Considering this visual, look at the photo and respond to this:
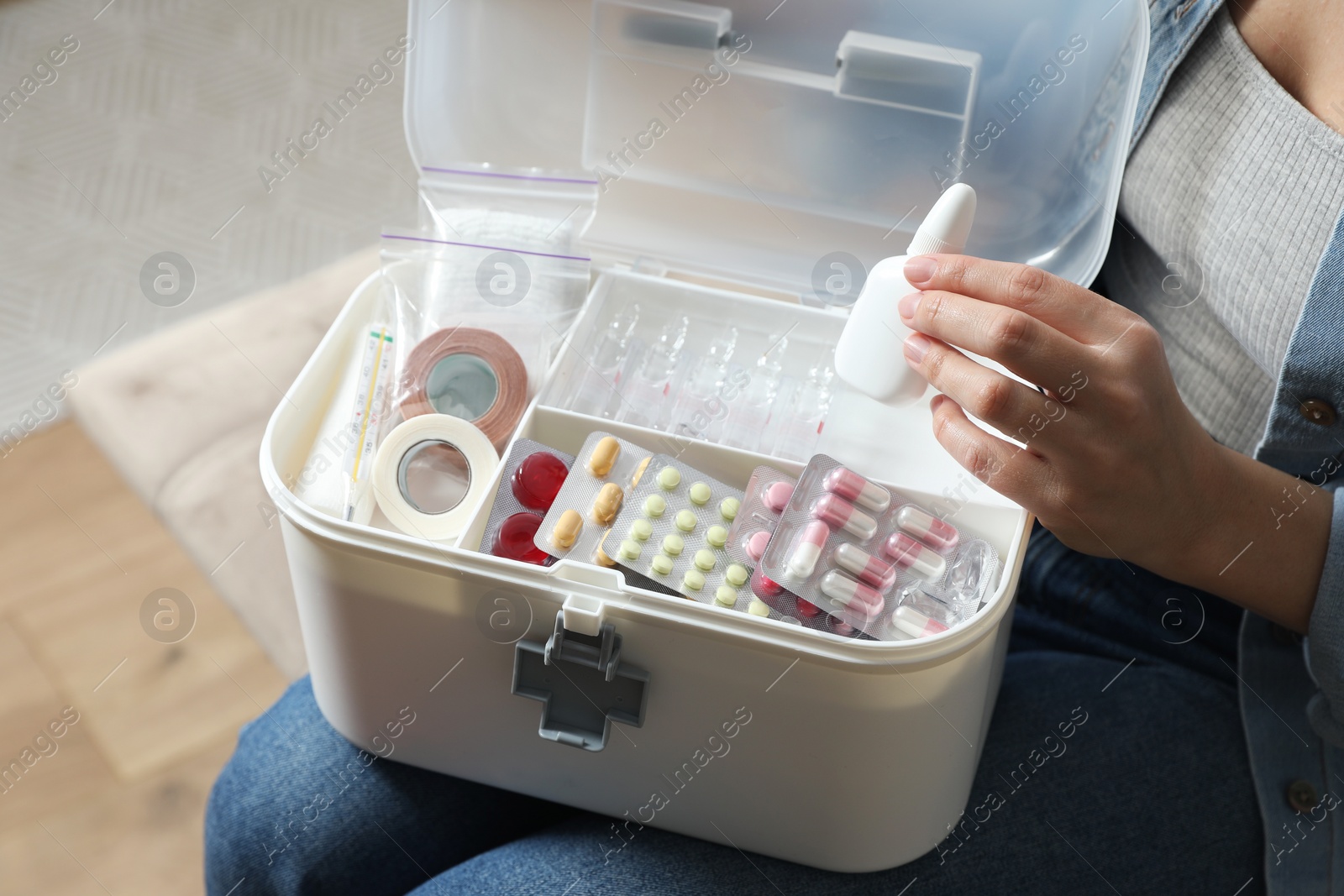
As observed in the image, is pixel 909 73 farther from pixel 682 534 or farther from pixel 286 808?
Answer: pixel 286 808

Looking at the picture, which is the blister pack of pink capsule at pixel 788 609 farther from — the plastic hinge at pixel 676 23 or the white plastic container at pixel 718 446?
the plastic hinge at pixel 676 23

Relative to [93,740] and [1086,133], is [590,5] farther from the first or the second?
[93,740]

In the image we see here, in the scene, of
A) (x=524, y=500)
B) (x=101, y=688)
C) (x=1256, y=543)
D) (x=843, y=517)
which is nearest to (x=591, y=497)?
(x=524, y=500)

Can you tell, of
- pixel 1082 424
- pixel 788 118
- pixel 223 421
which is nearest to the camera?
pixel 1082 424

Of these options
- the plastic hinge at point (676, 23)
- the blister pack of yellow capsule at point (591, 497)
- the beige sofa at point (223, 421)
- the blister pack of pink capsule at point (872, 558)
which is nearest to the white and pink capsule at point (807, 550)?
the blister pack of pink capsule at point (872, 558)

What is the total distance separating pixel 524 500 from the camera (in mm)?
641

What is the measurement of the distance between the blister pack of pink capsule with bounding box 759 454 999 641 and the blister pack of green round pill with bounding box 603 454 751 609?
3 centimetres

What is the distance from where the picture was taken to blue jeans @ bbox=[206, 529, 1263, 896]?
625 millimetres

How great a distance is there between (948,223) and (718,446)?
0.19 m

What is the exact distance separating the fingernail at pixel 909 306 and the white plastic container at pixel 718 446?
12cm

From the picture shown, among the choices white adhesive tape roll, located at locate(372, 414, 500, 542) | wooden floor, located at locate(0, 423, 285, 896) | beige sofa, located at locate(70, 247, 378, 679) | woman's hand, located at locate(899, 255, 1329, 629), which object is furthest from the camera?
beige sofa, located at locate(70, 247, 378, 679)

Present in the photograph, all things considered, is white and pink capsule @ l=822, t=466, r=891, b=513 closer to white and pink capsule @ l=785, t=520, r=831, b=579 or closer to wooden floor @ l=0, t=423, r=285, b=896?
white and pink capsule @ l=785, t=520, r=831, b=579

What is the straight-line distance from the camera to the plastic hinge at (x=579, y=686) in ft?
1.83

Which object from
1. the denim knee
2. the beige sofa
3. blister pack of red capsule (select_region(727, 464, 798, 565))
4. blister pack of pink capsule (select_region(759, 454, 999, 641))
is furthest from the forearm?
the beige sofa
